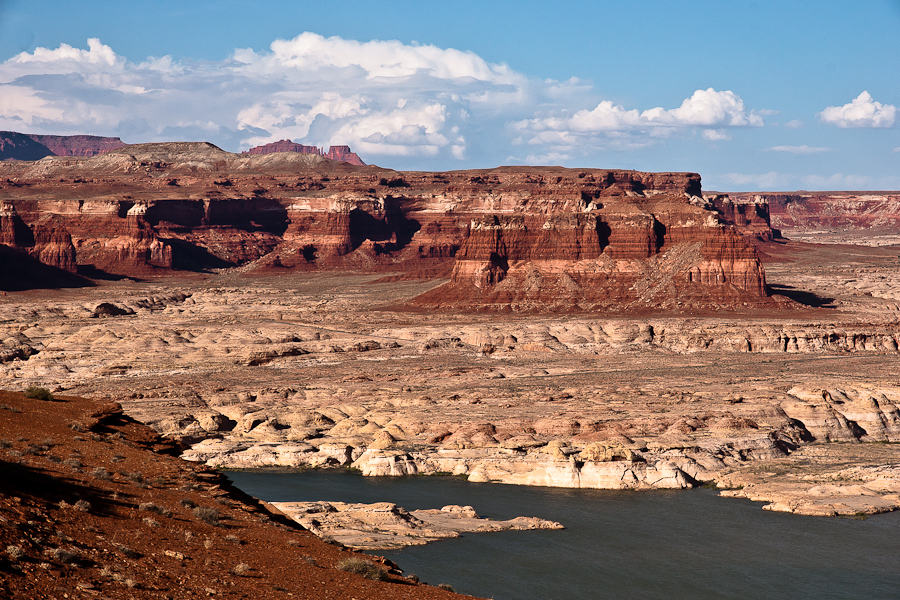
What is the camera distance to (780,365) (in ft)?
293

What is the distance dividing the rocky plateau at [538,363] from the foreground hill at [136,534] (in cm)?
3046

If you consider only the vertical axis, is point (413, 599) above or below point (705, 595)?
above

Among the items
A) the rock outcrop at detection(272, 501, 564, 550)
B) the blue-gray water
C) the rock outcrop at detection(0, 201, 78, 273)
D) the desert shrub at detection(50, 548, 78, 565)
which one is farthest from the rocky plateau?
the desert shrub at detection(50, 548, 78, 565)

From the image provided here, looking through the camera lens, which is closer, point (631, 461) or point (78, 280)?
point (631, 461)

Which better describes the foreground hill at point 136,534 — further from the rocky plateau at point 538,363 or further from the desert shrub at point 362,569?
the rocky plateau at point 538,363

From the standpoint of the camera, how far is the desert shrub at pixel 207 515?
22.3 m

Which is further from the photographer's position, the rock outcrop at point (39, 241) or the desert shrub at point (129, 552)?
the rock outcrop at point (39, 241)

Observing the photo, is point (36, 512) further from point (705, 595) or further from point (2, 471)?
point (705, 595)

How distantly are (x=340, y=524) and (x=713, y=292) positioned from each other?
281 ft

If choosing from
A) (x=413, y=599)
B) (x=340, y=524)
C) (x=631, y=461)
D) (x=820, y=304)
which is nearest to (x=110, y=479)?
(x=413, y=599)

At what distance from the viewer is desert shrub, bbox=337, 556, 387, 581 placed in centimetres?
2116

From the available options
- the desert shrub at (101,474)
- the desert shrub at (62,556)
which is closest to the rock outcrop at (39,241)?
the desert shrub at (101,474)

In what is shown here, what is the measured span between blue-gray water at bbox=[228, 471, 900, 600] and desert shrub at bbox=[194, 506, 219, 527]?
16.7 metres

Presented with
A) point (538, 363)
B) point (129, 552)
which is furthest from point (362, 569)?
point (538, 363)
